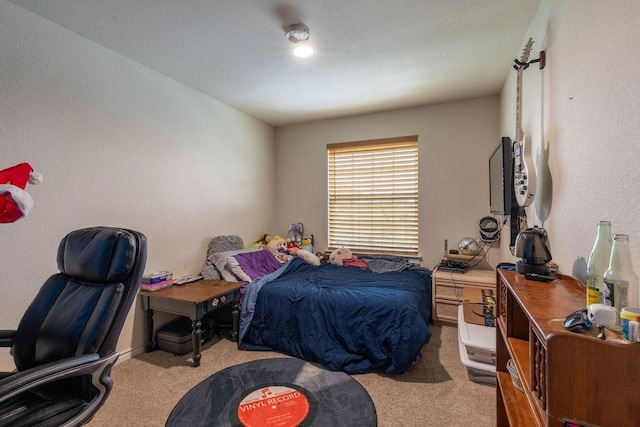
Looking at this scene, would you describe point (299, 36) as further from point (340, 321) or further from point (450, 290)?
point (450, 290)

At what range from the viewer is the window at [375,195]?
383 centimetres

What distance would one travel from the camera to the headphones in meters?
3.32

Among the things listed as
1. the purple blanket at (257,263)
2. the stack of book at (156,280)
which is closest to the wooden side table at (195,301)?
the stack of book at (156,280)

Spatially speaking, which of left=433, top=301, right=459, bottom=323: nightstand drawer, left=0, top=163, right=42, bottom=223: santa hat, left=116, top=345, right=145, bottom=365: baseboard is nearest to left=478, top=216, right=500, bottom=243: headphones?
left=433, top=301, right=459, bottom=323: nightstand drawer

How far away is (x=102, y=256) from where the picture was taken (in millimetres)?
1353

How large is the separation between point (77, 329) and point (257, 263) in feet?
6.62

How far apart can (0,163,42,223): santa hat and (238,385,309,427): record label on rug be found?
137cm

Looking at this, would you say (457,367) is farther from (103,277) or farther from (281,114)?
(281,114)

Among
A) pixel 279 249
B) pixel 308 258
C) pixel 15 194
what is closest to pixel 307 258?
pixel 308 258

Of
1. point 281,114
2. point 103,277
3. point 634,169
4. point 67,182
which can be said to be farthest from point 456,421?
point 281,114

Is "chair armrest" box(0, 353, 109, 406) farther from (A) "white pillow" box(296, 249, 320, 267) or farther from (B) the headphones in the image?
(B) the headphones

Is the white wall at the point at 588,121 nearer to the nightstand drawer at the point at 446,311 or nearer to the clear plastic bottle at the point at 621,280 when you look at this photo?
A: the clear plastic bottle at the point at 621,280

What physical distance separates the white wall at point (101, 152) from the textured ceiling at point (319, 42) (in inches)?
7.6

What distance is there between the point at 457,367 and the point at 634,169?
1943 millimetres
